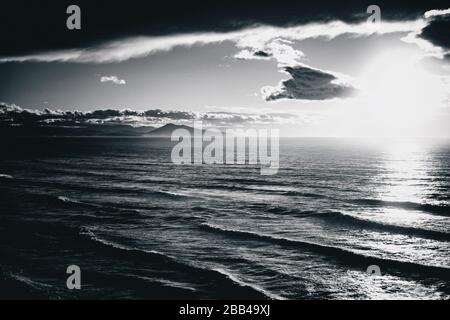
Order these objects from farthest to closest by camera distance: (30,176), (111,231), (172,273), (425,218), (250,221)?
(30,176) → (425,218) → (250,221) → (111,231) → (172,273)

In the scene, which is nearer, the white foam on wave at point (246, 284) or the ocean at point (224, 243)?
the white foam on wave at point (246, 284)

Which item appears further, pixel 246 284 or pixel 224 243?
pixel 224 243

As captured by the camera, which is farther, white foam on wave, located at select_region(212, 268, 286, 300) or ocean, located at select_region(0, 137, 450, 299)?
ocean, located at select_region(0, 137, 450, 299)

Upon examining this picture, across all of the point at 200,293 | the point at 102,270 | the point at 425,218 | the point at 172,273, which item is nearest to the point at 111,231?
the point at 102,270

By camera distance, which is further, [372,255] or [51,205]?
[51,205]

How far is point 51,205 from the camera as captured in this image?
35562mm

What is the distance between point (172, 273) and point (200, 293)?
275 cm

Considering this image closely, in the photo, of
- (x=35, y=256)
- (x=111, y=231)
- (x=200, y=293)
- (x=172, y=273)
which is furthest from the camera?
(x=111, y=231)

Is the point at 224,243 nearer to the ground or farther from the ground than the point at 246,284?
farther from the ground
